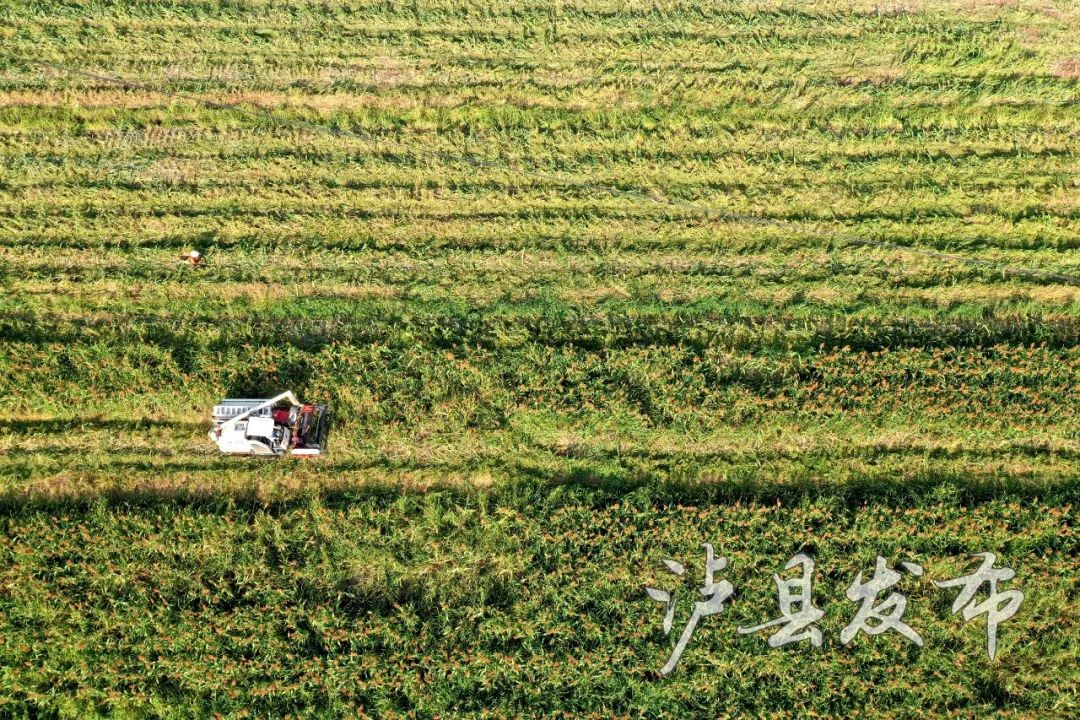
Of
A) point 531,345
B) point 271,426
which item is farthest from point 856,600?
point 271,426

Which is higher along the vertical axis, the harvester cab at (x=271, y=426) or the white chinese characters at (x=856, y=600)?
the harvester cab at (x=271, y=426)

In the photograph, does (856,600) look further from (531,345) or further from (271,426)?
→ (271,426)

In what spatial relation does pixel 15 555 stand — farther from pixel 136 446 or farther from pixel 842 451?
pixel 842 451

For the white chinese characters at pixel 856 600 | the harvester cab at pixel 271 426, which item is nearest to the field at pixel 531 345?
the white chinese characters at pixel 856 600

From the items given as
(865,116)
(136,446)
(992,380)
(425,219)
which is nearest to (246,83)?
(425,219)

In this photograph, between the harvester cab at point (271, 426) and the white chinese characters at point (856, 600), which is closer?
the white chinese characters at point (856, 600)

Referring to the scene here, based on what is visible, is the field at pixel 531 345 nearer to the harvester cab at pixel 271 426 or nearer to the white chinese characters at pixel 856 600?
the white chinese characters at pixel 856 600
